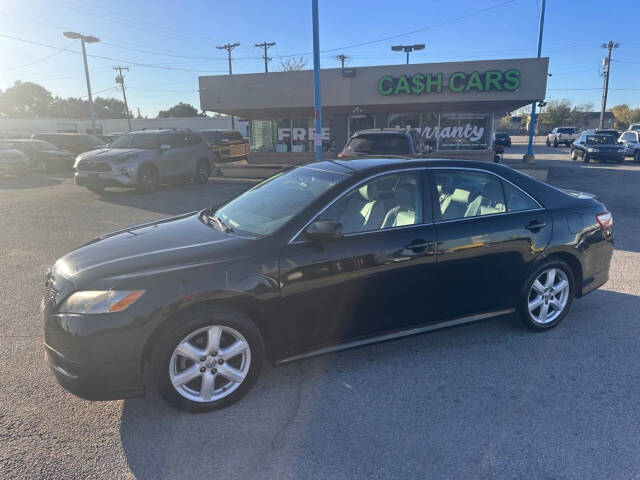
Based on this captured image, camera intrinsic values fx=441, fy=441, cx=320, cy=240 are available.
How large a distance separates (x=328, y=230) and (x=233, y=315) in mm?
852

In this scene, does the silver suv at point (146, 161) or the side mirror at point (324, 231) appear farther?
the silver suv at point (146, 161)

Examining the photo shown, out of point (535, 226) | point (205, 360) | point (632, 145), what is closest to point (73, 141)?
point (205, 360)

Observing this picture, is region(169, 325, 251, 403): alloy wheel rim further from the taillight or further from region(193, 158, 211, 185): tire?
region(193, 158, 211, 185): tire

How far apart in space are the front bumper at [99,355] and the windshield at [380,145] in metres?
8.22

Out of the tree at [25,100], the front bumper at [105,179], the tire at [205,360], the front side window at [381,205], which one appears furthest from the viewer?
the tree at [25,100]

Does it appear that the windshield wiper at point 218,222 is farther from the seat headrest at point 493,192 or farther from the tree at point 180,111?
the tree at point 180,111

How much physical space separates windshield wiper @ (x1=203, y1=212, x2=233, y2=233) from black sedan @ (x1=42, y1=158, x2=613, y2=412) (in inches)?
0.8

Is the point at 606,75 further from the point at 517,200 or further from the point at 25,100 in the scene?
the point at 25,100

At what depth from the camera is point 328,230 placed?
119 inches

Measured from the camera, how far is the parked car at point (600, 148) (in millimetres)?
23312

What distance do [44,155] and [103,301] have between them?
2123cm

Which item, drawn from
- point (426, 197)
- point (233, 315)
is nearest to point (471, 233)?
point (426, 197)

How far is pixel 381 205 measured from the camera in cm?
356

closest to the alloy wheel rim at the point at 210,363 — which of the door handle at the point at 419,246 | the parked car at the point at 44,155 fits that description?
the door handle at the point at 419,246
